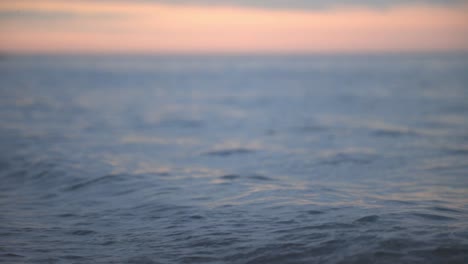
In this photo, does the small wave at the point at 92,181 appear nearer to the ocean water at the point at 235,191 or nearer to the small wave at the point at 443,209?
the ocean water at the point at 235,191

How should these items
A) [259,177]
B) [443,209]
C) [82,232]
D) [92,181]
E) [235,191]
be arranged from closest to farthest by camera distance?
[82,232] < [443,209] < [235,191] < [92,181] < [259,177]

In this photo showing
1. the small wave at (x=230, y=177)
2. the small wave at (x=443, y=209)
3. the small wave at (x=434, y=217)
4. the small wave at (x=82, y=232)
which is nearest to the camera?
the small wave at (x=82, y=232)

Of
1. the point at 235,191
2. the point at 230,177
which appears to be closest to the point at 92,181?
the point at 230,177

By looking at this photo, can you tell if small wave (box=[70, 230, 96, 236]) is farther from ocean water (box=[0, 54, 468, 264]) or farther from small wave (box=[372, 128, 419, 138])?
small wave (box=[372, 128, 419, 138])

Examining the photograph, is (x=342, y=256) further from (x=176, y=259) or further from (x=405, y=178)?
(x=405, y=178)

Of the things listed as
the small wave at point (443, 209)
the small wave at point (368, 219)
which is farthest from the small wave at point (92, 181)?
the small wave at point (443, 209)

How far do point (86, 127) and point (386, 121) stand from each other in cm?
1289

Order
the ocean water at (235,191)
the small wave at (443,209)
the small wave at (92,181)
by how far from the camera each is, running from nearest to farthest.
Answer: the ocean water at (235,191) → the small wave at (443,209) → the small wave at (92,181)

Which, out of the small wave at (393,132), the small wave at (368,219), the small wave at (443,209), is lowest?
the small wave at (443,209)

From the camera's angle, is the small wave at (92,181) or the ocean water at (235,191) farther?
the small wave at (92,181)

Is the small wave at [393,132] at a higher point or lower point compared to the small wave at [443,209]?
higher

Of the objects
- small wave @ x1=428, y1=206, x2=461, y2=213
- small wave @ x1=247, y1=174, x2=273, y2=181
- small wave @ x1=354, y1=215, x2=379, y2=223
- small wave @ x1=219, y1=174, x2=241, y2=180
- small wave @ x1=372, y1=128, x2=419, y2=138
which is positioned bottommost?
small wave @ x1=428, y1=206, x2=461, y2=213

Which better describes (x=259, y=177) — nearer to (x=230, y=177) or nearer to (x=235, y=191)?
(x=230, y=177)

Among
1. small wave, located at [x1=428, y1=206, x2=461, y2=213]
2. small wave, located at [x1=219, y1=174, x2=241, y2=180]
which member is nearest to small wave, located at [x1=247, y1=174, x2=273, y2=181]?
small wave, located at [x1=219, y1=174, x2=241, y2=180]
